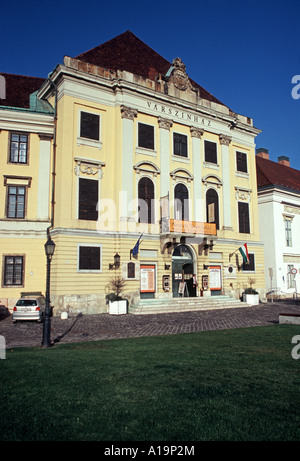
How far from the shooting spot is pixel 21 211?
2531 centimetres

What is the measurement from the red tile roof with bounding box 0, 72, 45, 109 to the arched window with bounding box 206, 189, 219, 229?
52.6 feet

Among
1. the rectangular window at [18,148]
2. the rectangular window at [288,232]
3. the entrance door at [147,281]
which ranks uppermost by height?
the rectangular window at [18,148]

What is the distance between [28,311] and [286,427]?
55.4 feet

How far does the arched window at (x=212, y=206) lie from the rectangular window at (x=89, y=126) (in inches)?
414

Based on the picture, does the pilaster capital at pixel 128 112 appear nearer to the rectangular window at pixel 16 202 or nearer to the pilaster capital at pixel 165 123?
the pilaster capital at pixel 165 123

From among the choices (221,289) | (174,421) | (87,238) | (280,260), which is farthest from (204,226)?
(174,421)

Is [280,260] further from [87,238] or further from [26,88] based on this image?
[26,88]

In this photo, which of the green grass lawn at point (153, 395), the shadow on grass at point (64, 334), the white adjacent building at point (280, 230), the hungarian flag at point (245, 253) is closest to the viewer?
the green grass lawn at point (153, 395)

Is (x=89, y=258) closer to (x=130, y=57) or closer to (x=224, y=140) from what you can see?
(x=224, y=140)

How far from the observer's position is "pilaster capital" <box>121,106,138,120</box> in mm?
26984

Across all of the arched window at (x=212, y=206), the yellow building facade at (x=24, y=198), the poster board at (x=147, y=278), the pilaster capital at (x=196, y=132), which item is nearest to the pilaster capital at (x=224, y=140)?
the pilaster capital at (x=196, y=132)

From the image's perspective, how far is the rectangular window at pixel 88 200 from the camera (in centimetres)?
2512

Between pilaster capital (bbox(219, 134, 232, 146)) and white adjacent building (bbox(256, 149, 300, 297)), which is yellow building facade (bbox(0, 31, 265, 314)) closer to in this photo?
pilaster capital (bbox(219, 134, 232, 146))
